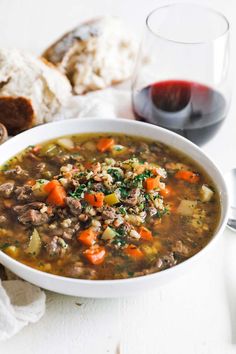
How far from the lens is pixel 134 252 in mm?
3457

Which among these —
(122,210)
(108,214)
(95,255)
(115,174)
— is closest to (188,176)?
(115,174)

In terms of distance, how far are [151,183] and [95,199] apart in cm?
41

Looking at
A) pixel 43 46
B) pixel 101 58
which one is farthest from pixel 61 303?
pixel 43 46

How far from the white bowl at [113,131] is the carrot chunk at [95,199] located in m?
0.60

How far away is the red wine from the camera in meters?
4.70

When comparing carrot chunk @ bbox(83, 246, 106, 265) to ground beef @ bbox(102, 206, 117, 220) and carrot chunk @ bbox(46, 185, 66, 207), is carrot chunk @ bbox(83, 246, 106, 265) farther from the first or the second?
carrot chunk @ bbox(46, 185, 66, 207)

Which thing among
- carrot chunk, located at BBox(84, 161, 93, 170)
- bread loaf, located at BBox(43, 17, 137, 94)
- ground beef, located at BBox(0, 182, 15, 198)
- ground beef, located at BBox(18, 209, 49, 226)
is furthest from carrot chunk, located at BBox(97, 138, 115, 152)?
bread loaf, located at BBox(43, 17, 137, 94)

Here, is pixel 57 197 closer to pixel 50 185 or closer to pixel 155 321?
pixel 50 185

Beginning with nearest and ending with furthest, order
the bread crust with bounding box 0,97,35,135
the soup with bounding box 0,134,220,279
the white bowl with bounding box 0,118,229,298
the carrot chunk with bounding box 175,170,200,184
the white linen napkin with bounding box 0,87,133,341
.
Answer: the white bowl with bounding box 0,118,229,298 → the white linen napkin with bounding box 0,87,133,341 → the soup with bounding box 0,134,220,279 → the carrot chunk with bounding box 175,170,200,184 → the bread crust with bounding box 0,97,35,135

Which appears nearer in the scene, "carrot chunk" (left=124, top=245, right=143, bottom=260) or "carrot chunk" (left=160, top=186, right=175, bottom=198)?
"carrot chunk" (left=124, top=245, right=143, bottom=260)

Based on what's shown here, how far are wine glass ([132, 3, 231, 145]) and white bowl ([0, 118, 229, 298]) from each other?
0.38 metres

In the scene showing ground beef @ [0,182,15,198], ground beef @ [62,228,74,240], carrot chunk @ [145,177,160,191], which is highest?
ground beef @ [0,182,15,198]

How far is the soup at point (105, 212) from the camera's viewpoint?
11.2ft

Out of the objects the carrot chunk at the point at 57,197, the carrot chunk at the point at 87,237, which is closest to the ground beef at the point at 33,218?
the carrot chunk at the point at 57,197
